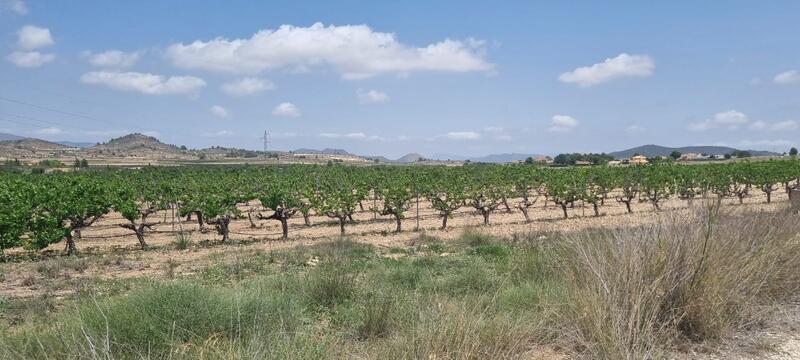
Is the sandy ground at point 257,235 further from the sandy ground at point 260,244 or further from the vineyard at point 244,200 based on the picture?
the vineyard at point 244,200

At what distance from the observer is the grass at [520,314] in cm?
355

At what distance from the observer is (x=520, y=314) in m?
4.60

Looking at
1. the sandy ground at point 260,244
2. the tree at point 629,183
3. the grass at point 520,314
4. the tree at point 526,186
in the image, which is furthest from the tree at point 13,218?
the tree at point 629,183

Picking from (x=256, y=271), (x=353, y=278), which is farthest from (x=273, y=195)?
(x=353, y=278)

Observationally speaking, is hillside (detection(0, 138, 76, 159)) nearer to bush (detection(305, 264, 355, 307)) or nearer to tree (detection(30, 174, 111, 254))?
tree (detection(30, 174, 111, 254))

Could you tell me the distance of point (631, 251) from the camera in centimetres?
A: 453

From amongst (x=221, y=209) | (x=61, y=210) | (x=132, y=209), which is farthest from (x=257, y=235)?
(x=61, y=210)

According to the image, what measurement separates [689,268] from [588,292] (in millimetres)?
1016

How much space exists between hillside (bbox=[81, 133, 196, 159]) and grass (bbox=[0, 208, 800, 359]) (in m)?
130

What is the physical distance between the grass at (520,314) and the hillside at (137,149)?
13013 cm

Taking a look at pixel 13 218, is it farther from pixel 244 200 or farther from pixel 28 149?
pixel 28 149

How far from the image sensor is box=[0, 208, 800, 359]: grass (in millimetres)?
3551

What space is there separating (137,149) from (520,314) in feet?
498

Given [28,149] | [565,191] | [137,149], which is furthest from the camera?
[137,149]
